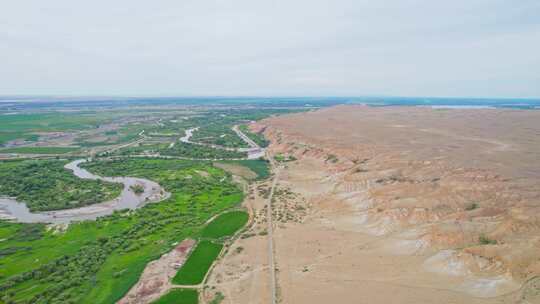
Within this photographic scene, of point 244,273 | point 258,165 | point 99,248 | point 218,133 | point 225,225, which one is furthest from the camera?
point 218,133

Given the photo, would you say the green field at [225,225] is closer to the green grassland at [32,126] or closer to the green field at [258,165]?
the green field at [258,165]

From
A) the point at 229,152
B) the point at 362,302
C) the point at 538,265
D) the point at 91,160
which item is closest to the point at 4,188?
the point at 91,160

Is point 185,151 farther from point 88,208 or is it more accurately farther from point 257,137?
point 88,208

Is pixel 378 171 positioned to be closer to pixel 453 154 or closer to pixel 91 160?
pixel 453 154

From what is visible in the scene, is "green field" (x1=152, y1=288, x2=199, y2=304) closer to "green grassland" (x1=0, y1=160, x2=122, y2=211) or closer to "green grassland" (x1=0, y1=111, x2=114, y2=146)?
"green grassland" (x1=0, y1=160, x2=122, y2=211)

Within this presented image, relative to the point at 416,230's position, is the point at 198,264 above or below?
below

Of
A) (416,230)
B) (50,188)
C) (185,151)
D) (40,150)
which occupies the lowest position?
(50,188)

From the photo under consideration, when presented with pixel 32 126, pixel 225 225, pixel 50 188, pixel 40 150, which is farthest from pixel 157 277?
pixel 32 126

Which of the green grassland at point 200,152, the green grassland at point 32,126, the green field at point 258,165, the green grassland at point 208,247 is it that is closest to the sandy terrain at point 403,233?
the green grassland at point 208,247
